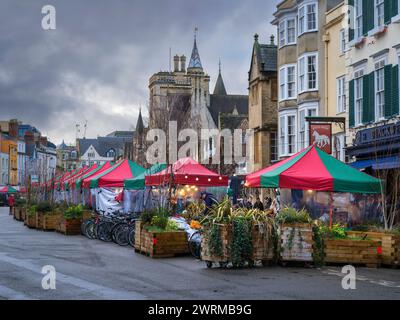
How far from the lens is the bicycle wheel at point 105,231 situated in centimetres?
2567

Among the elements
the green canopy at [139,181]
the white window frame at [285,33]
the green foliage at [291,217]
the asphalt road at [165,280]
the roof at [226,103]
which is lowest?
the asphalt road at [165,280]

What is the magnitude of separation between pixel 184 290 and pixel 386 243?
7010mm

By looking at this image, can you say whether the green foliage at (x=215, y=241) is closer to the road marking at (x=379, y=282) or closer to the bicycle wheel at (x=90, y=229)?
the road marking at (x=379, y=282)

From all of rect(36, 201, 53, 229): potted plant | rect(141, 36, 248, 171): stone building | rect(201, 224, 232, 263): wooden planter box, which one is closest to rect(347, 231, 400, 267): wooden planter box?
rect(201, 224, 232, 263): wooden planter box

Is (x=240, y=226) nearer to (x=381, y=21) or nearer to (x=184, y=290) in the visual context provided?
(x=184, y=290)

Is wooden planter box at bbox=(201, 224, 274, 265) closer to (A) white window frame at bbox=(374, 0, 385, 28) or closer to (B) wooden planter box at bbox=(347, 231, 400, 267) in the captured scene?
(B) wooden planter box at bbox=(347, 231, 400, 267)

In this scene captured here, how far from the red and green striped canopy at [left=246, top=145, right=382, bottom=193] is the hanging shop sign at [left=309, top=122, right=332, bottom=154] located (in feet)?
26.2

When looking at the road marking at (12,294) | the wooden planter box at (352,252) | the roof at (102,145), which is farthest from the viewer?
the roof at (102,145)

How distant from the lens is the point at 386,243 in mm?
17328

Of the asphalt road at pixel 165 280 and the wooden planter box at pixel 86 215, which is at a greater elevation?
the wooden planter box at pixel 86 215

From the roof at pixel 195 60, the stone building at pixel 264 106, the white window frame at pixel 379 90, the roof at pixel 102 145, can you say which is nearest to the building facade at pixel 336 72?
the white window frame at pixel 379 90

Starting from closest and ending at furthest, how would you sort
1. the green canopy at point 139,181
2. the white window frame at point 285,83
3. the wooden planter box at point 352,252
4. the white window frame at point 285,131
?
the wooden planter box at point 352,252 → the green canopy at point 139,181 → the white window frame at point 285,131 → the white window frame at point 285,83

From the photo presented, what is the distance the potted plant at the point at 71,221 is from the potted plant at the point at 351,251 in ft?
49.8
